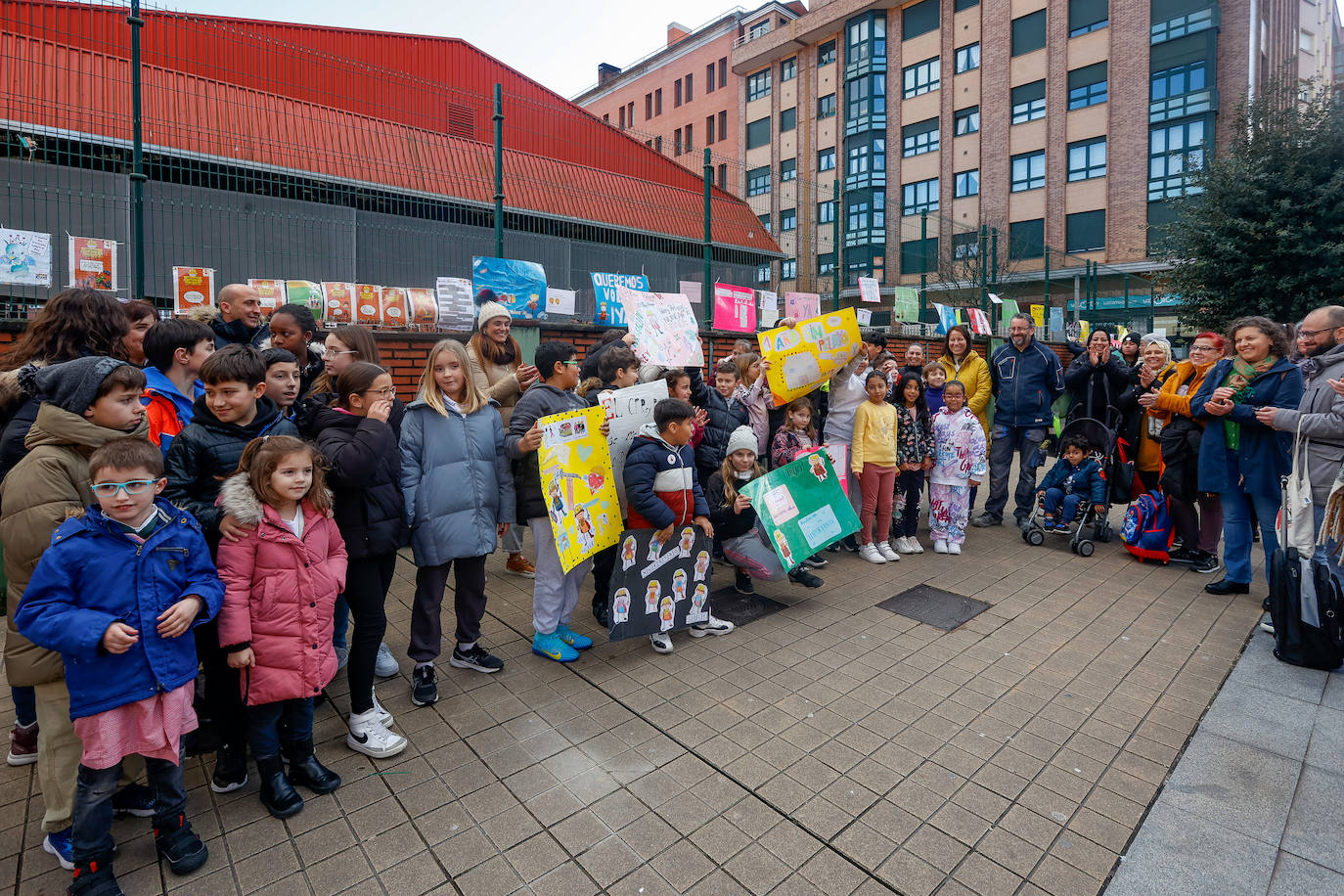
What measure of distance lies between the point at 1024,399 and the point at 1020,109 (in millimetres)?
32951

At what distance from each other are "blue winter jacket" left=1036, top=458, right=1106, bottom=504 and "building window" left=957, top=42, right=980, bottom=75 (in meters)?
35.5

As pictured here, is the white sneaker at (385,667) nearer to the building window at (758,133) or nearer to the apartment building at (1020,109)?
the apartment building at (1020,109)

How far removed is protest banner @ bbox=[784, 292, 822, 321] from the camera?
9648 millimetres

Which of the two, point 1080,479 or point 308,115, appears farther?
point 308,115

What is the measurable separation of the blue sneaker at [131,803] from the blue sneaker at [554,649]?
6.47ft

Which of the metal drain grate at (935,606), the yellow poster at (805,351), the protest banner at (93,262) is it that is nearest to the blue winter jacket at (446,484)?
the yellow poster at (805,351)

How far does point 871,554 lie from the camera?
641 cm

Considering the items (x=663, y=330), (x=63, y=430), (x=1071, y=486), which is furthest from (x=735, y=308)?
(x=63, y=430)

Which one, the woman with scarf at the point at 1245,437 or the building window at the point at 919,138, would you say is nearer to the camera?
the woman with scarf at the point at 1245,437

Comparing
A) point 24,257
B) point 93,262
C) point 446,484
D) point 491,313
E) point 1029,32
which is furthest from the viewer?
point 1029,32

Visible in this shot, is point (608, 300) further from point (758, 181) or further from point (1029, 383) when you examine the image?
point (758, 181)

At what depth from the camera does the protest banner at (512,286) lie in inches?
289

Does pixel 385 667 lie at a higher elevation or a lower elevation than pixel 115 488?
lower

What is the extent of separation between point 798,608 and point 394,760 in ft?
9.72
